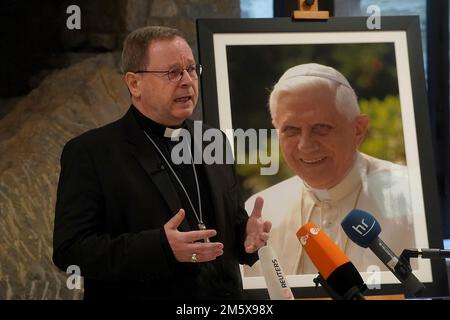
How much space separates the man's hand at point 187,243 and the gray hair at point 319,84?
890 millimetres

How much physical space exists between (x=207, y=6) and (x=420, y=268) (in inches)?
79.3

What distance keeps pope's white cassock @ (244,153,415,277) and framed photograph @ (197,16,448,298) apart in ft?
0.05

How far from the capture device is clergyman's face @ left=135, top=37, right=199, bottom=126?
3404 millimetres

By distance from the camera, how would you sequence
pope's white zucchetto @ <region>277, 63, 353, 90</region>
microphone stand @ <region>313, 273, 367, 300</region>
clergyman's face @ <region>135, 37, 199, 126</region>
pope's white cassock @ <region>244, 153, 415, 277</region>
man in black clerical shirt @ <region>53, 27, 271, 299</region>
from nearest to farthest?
microphone stand @ <region>313, 273, 367, 300</region> → man in black clerical shirt @ <region>53, 27, 271, 299</region> → clergyman's face @ <region>135, 37, 199, 126</region> → pope's white cassock @ <region>244, 153, 415, 277</region> → pope's white zucchetto @ <region>277, 63, 353, 90</region>

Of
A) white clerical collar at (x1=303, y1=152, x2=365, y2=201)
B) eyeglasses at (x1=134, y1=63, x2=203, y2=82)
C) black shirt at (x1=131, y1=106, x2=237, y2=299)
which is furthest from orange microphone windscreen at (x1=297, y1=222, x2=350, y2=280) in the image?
white clerical collar at (x1=303, y1=152, x2=365, y2=201)

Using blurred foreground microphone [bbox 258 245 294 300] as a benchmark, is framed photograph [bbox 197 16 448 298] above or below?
above

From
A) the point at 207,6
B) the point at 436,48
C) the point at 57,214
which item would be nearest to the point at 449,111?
the point at 436,48

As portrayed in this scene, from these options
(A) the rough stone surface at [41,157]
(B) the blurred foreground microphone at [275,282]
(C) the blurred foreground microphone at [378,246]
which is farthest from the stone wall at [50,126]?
(C) the blurred foreground microphone at [378,246]

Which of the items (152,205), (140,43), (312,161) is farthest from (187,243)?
(312,161)

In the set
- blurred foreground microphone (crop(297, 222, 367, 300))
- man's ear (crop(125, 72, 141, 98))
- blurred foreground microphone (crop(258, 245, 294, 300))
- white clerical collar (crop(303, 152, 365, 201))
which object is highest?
man's ear (crop(125, 72, 141, 98))

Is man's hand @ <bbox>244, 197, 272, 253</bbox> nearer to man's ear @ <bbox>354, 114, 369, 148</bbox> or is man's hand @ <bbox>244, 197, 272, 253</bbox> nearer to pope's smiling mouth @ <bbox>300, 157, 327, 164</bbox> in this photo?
pope's smiling mouth @ <bbox>300, 157, 327, 164</bbox>
